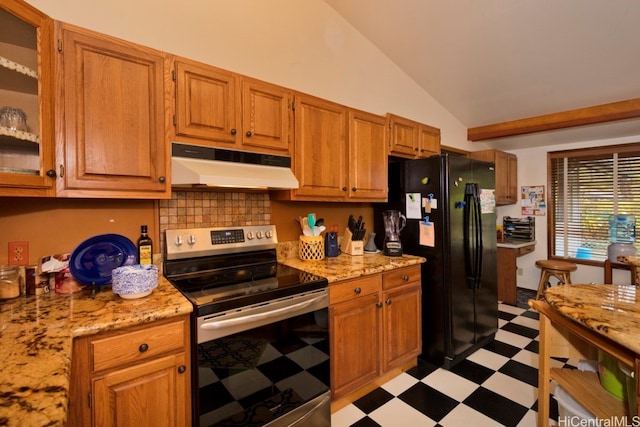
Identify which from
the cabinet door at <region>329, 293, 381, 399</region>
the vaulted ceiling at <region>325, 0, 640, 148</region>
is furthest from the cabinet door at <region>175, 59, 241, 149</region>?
the vaulted ceiling at <region>325, 0, 640, 148</region>

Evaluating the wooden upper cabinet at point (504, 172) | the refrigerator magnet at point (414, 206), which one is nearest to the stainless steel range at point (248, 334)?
the refrigerator magnet at point (414, 206)

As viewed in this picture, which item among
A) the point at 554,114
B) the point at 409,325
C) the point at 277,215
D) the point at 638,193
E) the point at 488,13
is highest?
the point at 488,13

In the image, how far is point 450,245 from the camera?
7.76ft

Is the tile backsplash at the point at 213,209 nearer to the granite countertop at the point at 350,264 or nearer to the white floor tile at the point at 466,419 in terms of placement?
the granite countertop at the point at 350,264

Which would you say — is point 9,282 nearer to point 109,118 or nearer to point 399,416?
point 109,118

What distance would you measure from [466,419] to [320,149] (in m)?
1.95

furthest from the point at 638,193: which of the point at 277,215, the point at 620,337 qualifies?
the point at 277,215

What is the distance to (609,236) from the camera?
3764 mm

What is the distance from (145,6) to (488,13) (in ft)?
7.75

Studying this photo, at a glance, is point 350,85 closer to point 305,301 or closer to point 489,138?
point 305,301

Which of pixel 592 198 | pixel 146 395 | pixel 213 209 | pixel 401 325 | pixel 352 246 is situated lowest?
pixel 401 325

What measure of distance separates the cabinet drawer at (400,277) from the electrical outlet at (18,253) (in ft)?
6.54

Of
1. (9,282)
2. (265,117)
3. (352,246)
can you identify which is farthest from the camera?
(352,246)

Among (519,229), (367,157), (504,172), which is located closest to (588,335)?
(367,157)
